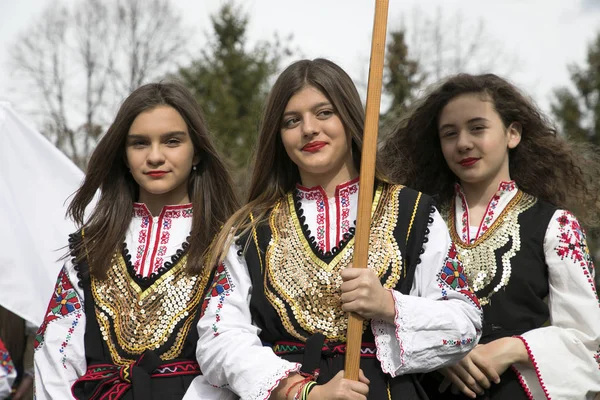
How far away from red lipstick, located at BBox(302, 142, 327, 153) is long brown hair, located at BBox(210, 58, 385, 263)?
12 cm

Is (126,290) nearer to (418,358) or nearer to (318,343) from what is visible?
(318,343)

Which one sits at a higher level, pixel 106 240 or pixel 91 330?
pixel 106 240

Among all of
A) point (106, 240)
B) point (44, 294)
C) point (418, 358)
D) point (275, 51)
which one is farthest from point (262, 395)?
point (275, 51)

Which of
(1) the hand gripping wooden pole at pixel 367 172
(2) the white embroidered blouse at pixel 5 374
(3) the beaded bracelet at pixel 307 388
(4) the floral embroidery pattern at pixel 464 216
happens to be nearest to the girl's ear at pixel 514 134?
(4) the floral embroidery pattern at pixel 464 216

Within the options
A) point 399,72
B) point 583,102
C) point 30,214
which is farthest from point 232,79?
point 30,214

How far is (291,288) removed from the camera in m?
2.54

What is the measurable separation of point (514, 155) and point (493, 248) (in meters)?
0.58

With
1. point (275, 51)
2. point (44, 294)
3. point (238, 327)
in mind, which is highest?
point (275, 51)

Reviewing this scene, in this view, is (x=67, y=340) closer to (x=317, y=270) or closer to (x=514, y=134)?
(x=317, y=270)

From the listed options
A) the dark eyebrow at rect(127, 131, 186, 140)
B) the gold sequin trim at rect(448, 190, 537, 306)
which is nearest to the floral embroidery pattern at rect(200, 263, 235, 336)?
the dark eyebrow at rect(127, 131, 186, 140)

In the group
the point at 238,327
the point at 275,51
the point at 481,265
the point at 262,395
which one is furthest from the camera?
the point at 275,51

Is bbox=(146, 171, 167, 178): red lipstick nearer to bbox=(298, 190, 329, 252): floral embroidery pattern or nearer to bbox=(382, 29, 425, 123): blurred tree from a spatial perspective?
bbox=(298, 190, 329, 252): floral embroidery pattern

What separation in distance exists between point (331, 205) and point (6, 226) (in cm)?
207

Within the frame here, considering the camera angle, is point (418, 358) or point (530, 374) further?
point (530, 374)
